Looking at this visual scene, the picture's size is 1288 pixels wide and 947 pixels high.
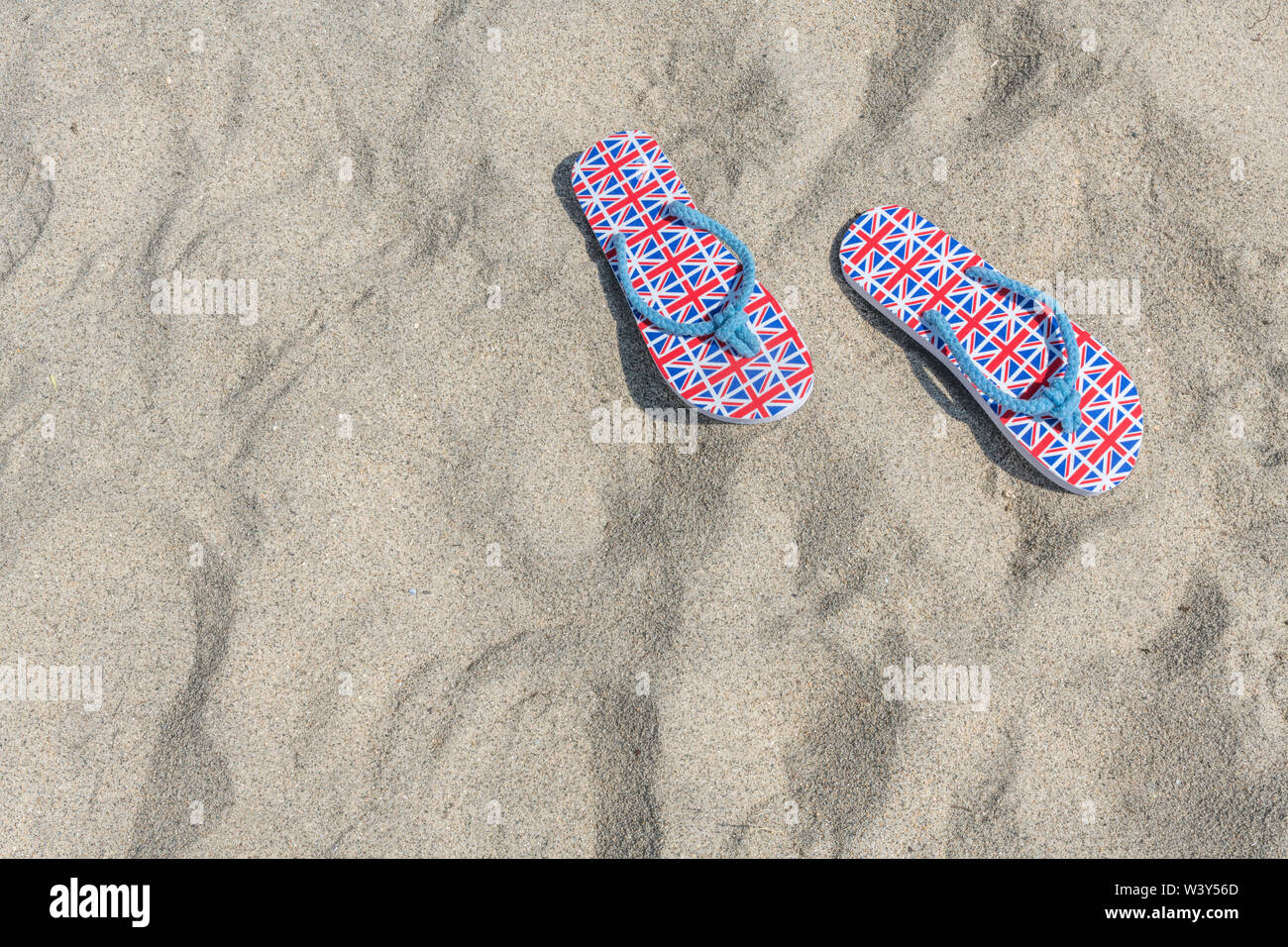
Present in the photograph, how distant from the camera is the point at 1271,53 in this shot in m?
2.44

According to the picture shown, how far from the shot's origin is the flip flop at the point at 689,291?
2.21 meters

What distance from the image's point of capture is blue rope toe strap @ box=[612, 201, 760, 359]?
7.37 feet

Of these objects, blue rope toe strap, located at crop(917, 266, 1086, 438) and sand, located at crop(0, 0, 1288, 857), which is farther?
blue rope toe strap, located at crop(917, 266, 1086, 438)

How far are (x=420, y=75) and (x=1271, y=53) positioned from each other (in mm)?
2355

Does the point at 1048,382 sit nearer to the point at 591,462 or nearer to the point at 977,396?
the point at 977,396

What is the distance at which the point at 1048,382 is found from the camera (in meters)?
2.25

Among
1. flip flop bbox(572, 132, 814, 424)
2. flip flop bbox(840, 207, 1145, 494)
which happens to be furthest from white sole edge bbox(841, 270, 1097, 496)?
flip flop bbox(572, 132, 814, 424)

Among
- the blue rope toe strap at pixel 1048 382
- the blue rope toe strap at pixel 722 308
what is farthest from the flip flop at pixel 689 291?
the blue rope toe strap at pixel 1048 382

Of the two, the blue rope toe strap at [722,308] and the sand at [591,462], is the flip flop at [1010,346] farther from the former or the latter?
the blue rope toe strap at [722,308]

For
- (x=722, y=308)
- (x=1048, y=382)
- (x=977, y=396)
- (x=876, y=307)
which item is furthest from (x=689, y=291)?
(x=1048, y=382)

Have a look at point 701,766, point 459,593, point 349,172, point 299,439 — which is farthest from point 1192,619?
point 349,172

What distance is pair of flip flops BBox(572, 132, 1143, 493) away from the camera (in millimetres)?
2186

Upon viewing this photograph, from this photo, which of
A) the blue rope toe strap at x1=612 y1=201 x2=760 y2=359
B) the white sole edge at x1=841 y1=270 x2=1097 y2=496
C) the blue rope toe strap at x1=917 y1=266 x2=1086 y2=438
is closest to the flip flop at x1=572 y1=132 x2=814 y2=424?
the blue rope toe strap at x1=612 y1=201 x2=760 y2=359

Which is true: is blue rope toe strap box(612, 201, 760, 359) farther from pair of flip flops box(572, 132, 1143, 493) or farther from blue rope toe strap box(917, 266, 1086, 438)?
blue rope toe strap box(917, 266, 1086, 438)
